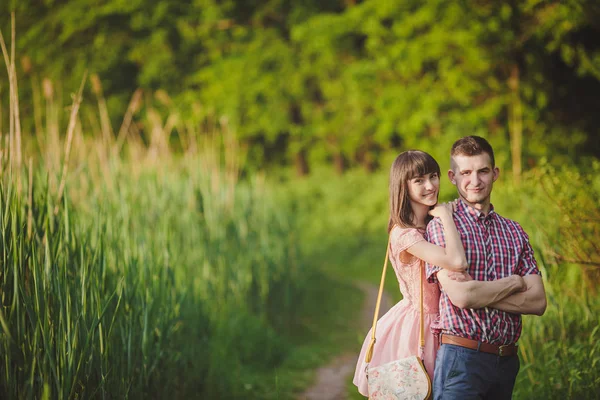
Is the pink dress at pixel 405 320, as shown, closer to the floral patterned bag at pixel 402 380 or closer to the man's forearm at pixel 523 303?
the floral patterned bag at pixel 402 380

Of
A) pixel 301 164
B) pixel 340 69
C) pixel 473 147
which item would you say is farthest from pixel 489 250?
pixel 301 164

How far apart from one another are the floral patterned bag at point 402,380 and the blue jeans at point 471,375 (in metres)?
0.06

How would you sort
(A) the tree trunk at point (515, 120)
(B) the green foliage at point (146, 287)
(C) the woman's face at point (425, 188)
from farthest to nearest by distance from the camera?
1. (A) the tree trunk at point (515, 120)
2. (B) the green foliage at point (146, 287)
3. (C) the woman's face at point (425, 188)

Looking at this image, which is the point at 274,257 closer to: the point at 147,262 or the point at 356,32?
the point at 147,262

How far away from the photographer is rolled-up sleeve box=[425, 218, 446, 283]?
6.90 feet

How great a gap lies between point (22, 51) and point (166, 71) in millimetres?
4520

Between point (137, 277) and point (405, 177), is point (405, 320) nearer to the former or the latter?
point (405, 177)

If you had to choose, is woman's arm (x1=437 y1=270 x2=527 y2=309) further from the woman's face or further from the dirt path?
the dirt path

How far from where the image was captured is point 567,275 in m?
4.25

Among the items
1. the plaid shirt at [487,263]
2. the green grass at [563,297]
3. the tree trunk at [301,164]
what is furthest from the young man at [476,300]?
the tree trunk at [301,164]

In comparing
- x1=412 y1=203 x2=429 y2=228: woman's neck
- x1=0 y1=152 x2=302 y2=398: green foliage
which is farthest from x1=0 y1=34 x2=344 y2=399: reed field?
x1=412 y1=203 x2=429 y2=228: woman's neck

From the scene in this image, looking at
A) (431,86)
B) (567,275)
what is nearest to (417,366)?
(567,275)

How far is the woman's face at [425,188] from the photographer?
2225 millimetres

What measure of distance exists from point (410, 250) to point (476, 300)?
305 millimetres
